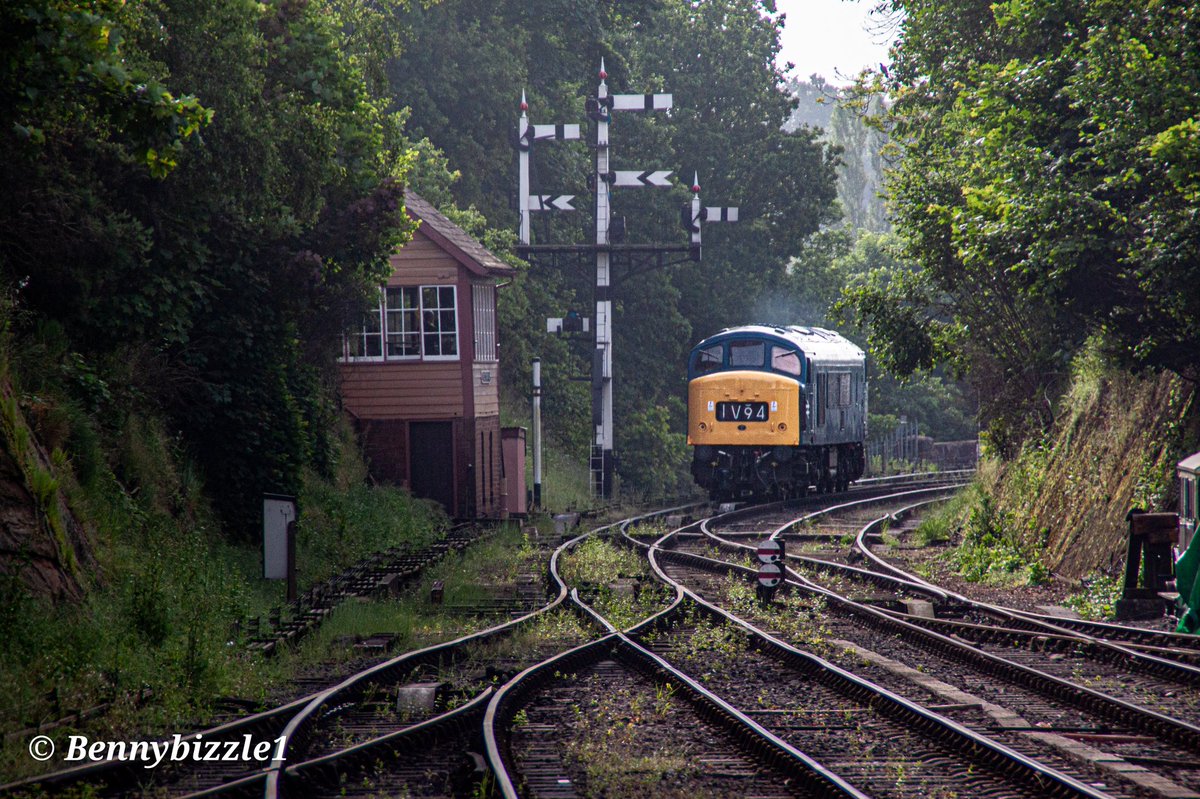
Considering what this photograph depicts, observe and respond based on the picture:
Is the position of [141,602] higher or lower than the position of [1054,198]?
lower

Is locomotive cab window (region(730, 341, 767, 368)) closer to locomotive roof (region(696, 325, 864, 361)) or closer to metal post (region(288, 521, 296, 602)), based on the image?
locomotive roof (region(696, 325, 864, 361))

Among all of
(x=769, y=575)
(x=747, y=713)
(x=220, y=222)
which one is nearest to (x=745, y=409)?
(x=769, y=575)

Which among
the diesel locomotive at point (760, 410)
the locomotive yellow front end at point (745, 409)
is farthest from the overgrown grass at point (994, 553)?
the diesel locomotive at point (760, 410)

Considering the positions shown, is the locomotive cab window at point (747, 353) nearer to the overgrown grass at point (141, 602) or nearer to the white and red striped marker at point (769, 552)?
the overgrown grass at point (141, 602)

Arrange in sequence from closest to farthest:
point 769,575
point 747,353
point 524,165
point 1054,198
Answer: point 769,575 < point 1054,198 < point 747,353 < point 524,165

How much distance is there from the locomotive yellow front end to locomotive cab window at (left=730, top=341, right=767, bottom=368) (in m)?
0.40

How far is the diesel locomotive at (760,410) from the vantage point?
3011cm

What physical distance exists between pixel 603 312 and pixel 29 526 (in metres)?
23.7

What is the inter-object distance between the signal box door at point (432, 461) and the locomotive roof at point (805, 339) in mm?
7202

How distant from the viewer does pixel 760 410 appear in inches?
1190

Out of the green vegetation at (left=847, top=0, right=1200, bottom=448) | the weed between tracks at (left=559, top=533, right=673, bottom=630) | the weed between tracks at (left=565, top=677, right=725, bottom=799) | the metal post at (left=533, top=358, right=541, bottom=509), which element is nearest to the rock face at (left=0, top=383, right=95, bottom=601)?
the weed between tracks at (left=565, top=677, right=725, bottom=799)

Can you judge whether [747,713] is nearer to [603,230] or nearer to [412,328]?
[412,328]

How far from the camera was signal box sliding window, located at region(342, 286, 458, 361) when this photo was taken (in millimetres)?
27031

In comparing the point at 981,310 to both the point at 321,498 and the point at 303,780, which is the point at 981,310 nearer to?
the point at 321,498
